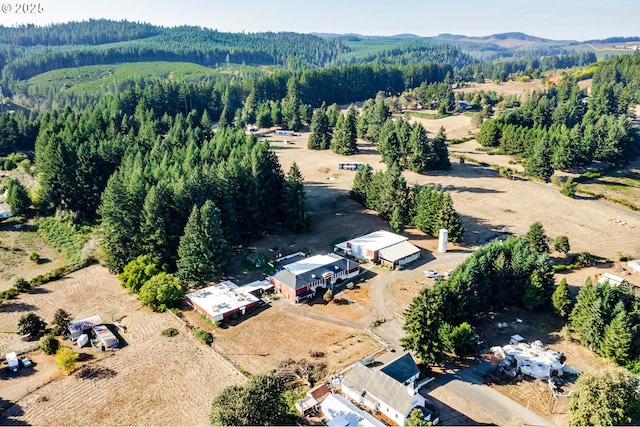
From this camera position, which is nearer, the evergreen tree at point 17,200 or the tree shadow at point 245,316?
the tree shadow at point 245,316

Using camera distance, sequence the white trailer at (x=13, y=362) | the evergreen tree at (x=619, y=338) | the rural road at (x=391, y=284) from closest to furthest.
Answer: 1. the evergreen tree at (x=619, y=338)
2. the white trailer at (x=13, y=362)
3. the rural road at (x=391, y=284)

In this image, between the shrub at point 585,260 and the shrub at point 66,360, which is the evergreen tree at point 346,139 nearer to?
the shrub at point 585,260

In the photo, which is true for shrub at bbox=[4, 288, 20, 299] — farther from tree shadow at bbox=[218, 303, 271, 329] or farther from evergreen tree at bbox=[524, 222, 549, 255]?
evergreen tree at bbox=[524, 222, 549, 255]

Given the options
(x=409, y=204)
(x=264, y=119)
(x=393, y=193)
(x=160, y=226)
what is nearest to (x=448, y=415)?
(x=160, y=226)

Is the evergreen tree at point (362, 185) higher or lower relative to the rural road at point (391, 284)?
higher

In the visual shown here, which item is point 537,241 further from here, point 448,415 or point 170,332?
point 170,332

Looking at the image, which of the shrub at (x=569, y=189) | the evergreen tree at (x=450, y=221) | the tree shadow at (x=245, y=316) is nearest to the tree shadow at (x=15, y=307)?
the tree shadow at (x=245, y=316)

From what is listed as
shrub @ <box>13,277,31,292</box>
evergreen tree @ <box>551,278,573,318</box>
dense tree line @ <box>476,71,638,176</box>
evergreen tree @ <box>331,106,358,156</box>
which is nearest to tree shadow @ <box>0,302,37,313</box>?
shrub @ <box>13,277,31,292</box>
